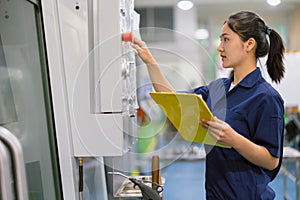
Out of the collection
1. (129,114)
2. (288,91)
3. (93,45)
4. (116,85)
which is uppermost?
(93,45)

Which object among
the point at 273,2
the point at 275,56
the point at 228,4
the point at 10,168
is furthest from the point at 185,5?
the point at 10,168

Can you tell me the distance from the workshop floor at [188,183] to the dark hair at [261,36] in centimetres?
238

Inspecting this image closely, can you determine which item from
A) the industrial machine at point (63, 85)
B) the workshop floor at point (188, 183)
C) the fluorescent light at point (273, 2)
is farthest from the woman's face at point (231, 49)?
the fluorescent light at point (273, 2)

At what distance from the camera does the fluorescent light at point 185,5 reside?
22.4 ft

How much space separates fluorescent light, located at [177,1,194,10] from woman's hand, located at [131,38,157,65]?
5.59 metres

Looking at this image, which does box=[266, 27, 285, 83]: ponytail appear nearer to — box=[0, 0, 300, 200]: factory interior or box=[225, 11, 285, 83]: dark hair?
box=[225, 11, 285, 83]: dark hair

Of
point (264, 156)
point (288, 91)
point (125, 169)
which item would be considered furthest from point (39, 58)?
point (288, 91)

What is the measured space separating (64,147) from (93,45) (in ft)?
1.15

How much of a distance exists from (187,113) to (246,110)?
0.27 m

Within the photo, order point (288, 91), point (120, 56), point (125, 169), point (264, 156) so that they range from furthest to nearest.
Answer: point (288, 91), point (125, 169), point (264, 156), point (120, 56)

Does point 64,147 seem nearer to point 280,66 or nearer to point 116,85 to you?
point 116,85

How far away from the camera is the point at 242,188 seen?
56.0 inches

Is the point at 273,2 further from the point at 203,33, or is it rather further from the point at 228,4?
the point at 203,33

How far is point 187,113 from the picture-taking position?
1.27 m
